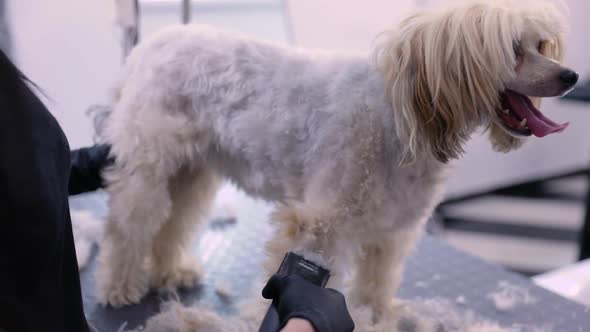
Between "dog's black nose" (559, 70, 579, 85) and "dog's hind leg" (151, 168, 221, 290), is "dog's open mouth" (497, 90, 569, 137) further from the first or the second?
"dog's hind leg" (151, 168, 221, 290)

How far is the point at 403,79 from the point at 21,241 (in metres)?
0.61

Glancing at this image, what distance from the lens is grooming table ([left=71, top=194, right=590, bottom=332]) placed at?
1.31m

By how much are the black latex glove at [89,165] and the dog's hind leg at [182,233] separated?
186mm

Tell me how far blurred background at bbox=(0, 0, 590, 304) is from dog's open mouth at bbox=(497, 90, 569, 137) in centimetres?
23

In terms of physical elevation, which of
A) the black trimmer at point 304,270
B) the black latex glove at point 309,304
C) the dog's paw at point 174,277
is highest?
the black latex glove at point 309,304

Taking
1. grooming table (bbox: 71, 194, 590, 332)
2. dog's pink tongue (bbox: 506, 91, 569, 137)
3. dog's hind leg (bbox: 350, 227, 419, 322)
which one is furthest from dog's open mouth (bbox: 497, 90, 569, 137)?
grooming table (bbox: 71, 194, 590, 332)

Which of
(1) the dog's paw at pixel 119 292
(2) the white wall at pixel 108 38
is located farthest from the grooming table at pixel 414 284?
(2) the white wall at pixel 108 38

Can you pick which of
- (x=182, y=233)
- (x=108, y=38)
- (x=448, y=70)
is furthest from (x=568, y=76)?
(x=108, y=38)

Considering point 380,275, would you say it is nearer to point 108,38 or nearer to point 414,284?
point 414,284

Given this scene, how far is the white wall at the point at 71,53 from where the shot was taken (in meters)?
1.53

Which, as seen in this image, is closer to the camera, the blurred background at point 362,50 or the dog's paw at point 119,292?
the dog's paw at point 119,292

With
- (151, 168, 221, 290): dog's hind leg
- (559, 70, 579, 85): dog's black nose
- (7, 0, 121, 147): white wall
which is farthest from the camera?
(7, 0, 121, 147): white wall

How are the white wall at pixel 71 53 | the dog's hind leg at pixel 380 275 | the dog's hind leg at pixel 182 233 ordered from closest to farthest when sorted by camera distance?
the dog's hind leg at pixel 380 275
the dog's hind leg at pixel 182 233
the white wall at pixel 71 53

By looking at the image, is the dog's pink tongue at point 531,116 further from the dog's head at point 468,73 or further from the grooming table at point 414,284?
the grooming table at point 414,284
